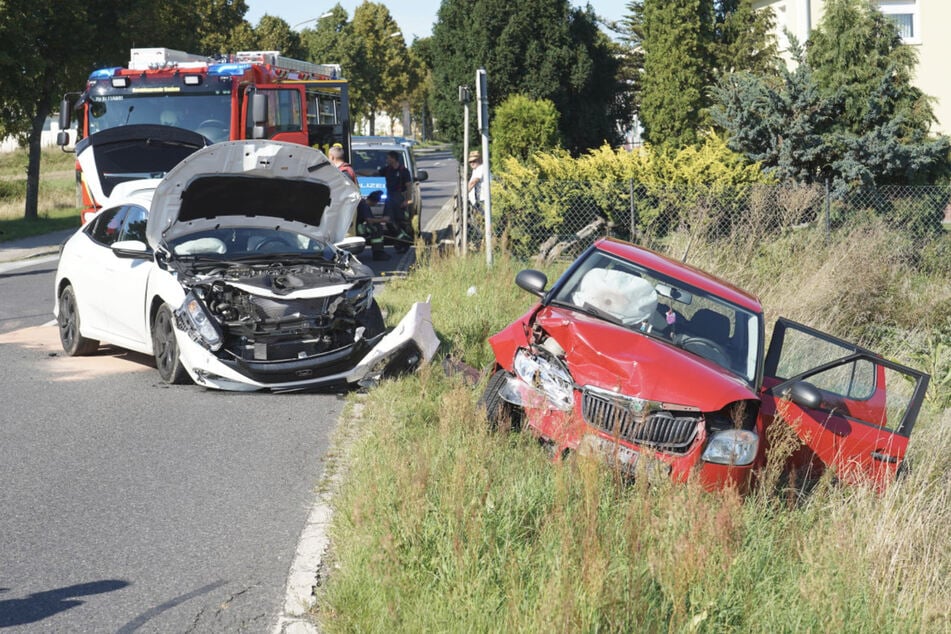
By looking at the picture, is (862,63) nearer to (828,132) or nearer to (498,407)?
(828,132)

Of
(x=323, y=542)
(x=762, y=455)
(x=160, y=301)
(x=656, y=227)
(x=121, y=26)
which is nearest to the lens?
(x=323, y=542)

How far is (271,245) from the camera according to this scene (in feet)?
35.2

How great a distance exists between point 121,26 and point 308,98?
13.3 meters

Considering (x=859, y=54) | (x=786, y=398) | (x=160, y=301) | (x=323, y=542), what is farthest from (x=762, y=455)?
(x=859, y=54)

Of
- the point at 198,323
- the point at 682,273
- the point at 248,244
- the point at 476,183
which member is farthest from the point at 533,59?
the point at 682,273

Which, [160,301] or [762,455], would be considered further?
[160,301]

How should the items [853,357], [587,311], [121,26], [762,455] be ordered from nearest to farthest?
[762,455] < [853,357] < [587,311] < [121,26]

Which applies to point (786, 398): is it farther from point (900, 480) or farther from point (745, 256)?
point (745, 256)

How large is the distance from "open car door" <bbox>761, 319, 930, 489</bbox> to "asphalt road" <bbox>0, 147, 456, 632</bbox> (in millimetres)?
2874

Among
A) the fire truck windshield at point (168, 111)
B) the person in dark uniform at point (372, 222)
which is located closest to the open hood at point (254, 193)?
the fire truck windshield at point (168, 111)

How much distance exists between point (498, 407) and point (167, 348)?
12.6ft

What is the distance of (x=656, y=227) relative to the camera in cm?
1764

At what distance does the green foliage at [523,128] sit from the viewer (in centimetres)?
3183

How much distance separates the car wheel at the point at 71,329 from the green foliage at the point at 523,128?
2074cm
